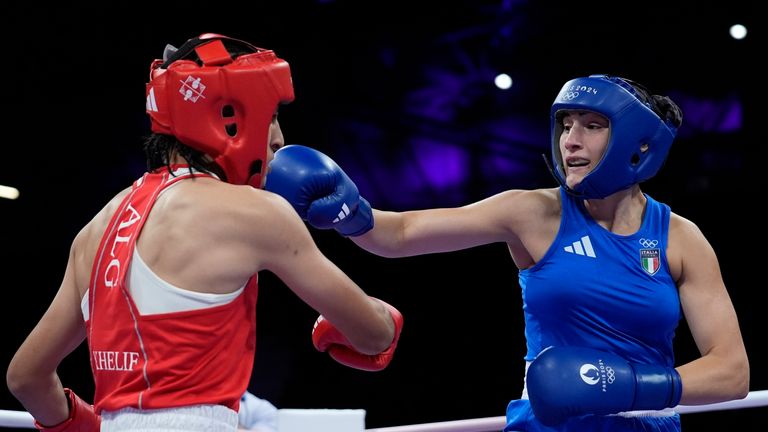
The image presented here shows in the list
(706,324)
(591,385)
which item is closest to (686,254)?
(706,324)

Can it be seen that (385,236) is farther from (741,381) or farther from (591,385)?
(741,381)

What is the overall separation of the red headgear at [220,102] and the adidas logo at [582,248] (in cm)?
97

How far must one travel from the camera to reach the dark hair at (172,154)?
177 centimetres

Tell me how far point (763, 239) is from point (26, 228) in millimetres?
5395

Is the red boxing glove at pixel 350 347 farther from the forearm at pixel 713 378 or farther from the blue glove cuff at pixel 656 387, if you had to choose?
the forearm at pixel 713 378

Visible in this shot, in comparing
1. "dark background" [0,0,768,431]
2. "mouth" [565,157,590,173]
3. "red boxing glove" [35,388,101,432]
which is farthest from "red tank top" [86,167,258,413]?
"dark background" [0,0,768,431]

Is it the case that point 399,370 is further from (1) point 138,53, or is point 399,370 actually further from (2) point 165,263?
(2) point 165,263

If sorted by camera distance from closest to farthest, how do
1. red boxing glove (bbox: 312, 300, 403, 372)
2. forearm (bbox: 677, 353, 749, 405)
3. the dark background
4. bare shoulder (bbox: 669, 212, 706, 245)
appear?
Result: red boxing glove (bbox: 312, 300, 403, 372) → forearm (bbox: 677, 353, 749, 405) → bare shoulder (bbox: 669, 212, 706, 245) → the dark background

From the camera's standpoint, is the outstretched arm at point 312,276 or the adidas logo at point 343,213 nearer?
the outstretched arm at point 312,276

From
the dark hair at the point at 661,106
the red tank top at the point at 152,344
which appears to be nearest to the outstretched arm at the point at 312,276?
the red tank top at the point at 152,344

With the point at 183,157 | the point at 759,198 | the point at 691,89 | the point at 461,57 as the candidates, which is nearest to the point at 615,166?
the point at 183,157

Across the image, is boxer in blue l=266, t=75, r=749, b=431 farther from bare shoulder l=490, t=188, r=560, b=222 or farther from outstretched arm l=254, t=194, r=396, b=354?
outstretched arm l=254, t=194, r=396, b=354

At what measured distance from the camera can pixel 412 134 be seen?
617 cm

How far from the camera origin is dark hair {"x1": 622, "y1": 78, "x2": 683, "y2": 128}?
247 centimetres
